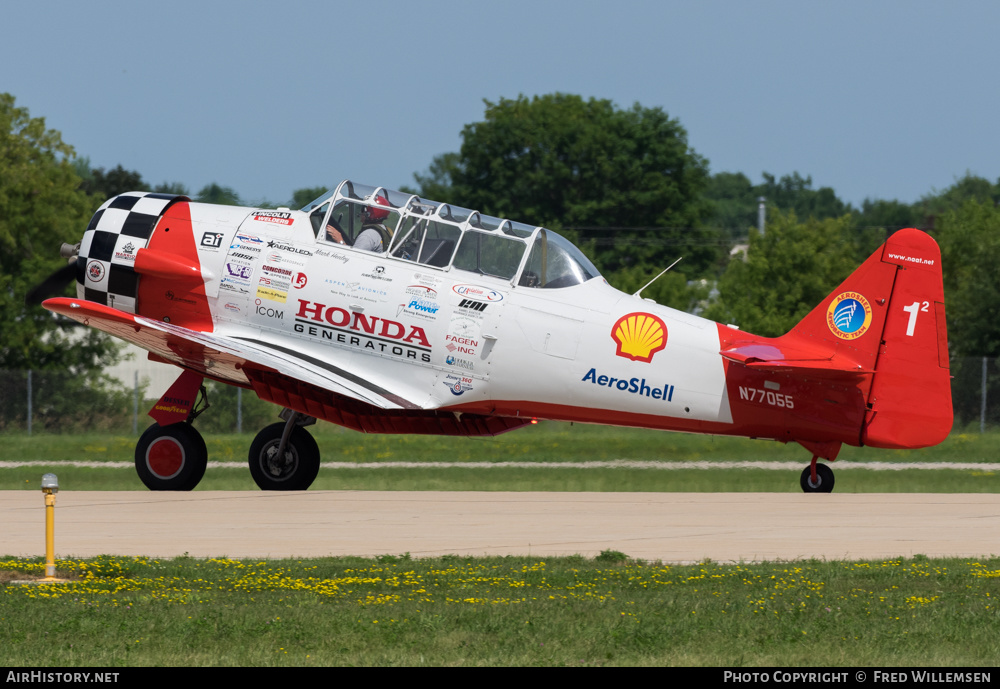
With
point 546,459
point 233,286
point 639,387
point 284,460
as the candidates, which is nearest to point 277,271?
point 233,286

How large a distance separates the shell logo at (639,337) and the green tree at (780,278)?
80.4ft

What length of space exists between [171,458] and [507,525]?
17.3ft

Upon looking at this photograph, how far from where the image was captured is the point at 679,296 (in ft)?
158

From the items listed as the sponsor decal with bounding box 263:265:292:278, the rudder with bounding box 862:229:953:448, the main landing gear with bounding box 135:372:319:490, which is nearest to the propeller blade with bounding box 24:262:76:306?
the main landing gear with bounding box 135:372:319:490

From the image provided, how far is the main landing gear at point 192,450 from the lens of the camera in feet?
52.5

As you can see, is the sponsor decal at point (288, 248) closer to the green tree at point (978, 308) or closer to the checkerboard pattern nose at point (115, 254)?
the checkerboard pattern nose at point (115, 254)

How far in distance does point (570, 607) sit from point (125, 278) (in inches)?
380

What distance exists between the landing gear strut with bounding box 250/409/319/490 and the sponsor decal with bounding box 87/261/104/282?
114 inches

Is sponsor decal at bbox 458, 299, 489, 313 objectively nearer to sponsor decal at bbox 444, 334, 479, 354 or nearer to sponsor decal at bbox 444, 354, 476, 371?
sponsor decal at bbox 444, 334, 479, 354

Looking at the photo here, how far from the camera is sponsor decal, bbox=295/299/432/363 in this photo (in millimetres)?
15531

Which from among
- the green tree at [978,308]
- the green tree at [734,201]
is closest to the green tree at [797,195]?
the green tree at [734,201]

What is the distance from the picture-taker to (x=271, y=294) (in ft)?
52.0

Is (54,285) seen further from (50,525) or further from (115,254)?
(50,525)
